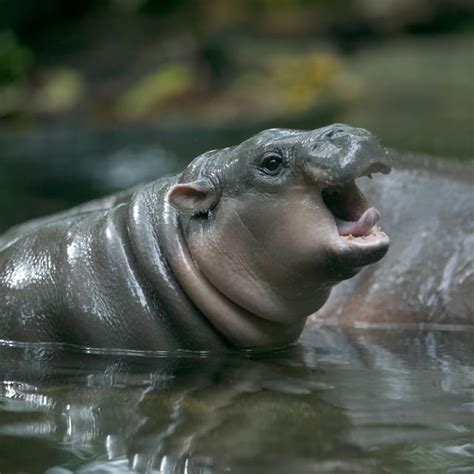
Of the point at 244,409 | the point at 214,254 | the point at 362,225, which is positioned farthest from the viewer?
the point at 214,254

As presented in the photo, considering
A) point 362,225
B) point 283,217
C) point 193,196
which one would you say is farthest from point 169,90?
point 362,225

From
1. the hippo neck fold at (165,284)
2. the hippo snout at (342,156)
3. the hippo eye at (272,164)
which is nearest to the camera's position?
the hippo snout at (342,156)

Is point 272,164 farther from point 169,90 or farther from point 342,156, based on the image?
point 169,90

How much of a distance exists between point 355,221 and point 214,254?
2.20ft

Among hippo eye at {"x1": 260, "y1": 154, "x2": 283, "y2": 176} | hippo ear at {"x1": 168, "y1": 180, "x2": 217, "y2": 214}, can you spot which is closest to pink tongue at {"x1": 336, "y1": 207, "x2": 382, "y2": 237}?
hippo eye at {"x1": 260, "y1": 154, "x2": 283, "y2": 176}

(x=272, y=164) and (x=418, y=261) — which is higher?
(x=272, y=164)

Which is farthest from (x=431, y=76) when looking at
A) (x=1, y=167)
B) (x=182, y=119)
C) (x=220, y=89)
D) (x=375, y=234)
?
(x=375, y=234)

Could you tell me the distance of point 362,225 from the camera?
488cm

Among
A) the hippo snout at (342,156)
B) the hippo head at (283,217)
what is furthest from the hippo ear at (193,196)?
the hippo snout at (342,156)

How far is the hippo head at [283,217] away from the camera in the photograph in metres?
4.83

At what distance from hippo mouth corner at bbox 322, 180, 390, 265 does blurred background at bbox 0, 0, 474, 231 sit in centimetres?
479

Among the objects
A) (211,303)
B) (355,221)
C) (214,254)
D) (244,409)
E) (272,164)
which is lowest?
(244,409)

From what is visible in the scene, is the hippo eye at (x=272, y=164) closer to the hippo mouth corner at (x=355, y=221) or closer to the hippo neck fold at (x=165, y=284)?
the hippo mouth corner at (x=355, y=221)

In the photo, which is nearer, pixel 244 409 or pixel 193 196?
pixel 244 409
